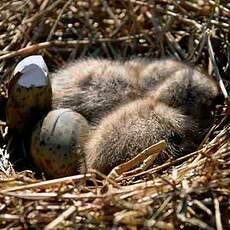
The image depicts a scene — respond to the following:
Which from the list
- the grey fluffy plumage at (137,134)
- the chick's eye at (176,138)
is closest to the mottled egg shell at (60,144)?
the grey fluffy plumage at (137,134)

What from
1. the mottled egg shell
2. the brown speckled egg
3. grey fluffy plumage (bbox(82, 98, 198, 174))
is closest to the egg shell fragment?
the brown speckled egg

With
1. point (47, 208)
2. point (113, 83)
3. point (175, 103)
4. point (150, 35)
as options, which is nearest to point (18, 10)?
point (150, 35)

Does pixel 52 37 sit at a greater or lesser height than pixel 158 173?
greater

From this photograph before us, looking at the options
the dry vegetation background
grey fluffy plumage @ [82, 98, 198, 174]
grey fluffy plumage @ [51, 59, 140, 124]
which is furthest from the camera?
grey fluffy plumage @ [51, 59, 140, 124]

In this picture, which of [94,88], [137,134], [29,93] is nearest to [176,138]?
[137,134]

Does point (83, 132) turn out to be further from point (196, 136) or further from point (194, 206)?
point (194, 206)

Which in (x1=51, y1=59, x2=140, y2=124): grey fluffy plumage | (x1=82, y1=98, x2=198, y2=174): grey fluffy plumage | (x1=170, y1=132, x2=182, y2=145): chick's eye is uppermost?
(x1=51, y1=59, x2=140, y2=124): grey fluffy plumage

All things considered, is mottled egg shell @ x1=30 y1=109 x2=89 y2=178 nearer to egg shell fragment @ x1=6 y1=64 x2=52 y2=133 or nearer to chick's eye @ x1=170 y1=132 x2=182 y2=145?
egg shell fragment @ x1=6 y1=64 x2=52 y2=133
